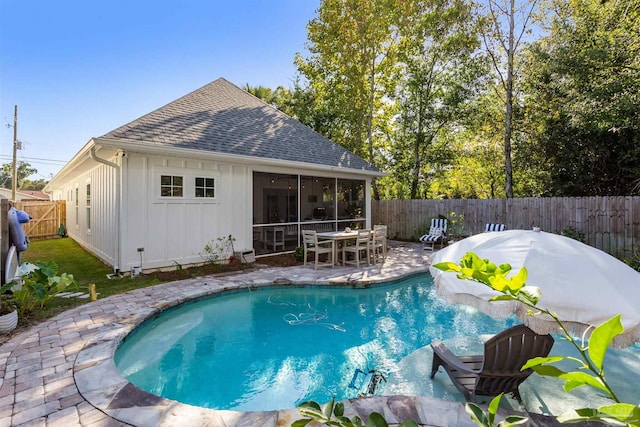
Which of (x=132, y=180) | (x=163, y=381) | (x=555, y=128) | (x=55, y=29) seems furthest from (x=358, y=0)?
(x=163, y=381)

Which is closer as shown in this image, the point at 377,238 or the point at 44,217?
the point at 377,238

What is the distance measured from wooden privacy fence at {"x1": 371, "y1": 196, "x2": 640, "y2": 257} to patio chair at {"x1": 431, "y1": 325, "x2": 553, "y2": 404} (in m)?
8.76

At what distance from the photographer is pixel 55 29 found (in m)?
10.5

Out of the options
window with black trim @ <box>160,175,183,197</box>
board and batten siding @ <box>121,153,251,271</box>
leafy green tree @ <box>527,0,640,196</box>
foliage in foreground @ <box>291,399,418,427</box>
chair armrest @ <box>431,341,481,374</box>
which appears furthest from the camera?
leafy green tree @ <box>527,0,640,196</box>

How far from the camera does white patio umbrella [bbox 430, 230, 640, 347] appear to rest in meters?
2.23

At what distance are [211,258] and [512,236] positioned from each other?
7.30 m

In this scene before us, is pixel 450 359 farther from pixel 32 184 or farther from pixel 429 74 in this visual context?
pixel 32 184

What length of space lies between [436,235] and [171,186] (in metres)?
8.88

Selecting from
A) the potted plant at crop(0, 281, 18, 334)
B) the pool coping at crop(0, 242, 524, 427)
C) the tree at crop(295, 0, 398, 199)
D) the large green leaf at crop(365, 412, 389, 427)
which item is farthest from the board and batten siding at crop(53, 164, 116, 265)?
the tree at crop(295, 0, 398, 199)

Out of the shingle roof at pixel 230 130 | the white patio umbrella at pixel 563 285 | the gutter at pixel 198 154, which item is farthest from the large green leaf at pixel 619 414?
the shingle roof at pixel 230 130

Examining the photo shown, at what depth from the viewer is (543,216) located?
10.9 m

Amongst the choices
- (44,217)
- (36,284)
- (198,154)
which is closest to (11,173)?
(44,217)

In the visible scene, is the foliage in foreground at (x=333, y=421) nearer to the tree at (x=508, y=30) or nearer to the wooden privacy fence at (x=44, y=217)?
the tree at (x=508, y=30)

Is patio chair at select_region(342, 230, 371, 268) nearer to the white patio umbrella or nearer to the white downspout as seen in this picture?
the white downspout
